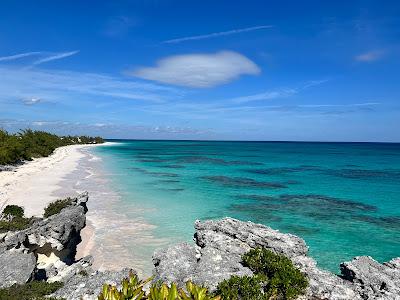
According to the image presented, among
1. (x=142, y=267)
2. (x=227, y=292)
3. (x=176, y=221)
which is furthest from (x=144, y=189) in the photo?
(x=227, y=292)

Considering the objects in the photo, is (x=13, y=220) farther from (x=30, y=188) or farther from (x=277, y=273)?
(x=30, y=188)

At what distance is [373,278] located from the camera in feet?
28.6

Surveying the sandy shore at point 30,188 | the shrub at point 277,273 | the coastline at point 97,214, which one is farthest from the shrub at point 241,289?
the sandy shore at point 30,188

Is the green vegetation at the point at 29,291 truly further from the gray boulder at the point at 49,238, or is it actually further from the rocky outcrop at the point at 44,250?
the gray boulder at the point at 49,238

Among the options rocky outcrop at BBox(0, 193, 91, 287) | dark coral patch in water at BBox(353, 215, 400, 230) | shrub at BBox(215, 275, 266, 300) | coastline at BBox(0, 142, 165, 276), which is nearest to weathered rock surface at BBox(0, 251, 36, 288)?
rocky outcrop at BBox(0, 193, 91, 287)

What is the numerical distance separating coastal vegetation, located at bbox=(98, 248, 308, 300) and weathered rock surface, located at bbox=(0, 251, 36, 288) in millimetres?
3312

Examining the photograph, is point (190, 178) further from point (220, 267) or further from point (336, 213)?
point (220, 267)

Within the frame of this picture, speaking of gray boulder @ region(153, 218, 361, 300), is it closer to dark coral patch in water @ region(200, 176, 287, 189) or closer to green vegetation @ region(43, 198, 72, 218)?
green vegetation @ region(43, 198, 72, 218)

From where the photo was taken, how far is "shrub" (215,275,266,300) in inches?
290

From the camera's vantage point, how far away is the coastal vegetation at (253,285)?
6.35 m

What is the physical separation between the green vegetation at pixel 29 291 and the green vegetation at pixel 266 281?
14.0 feet

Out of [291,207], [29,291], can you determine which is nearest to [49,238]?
[29,291]

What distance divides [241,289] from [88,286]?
3.69 m

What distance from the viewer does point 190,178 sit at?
145 ft
